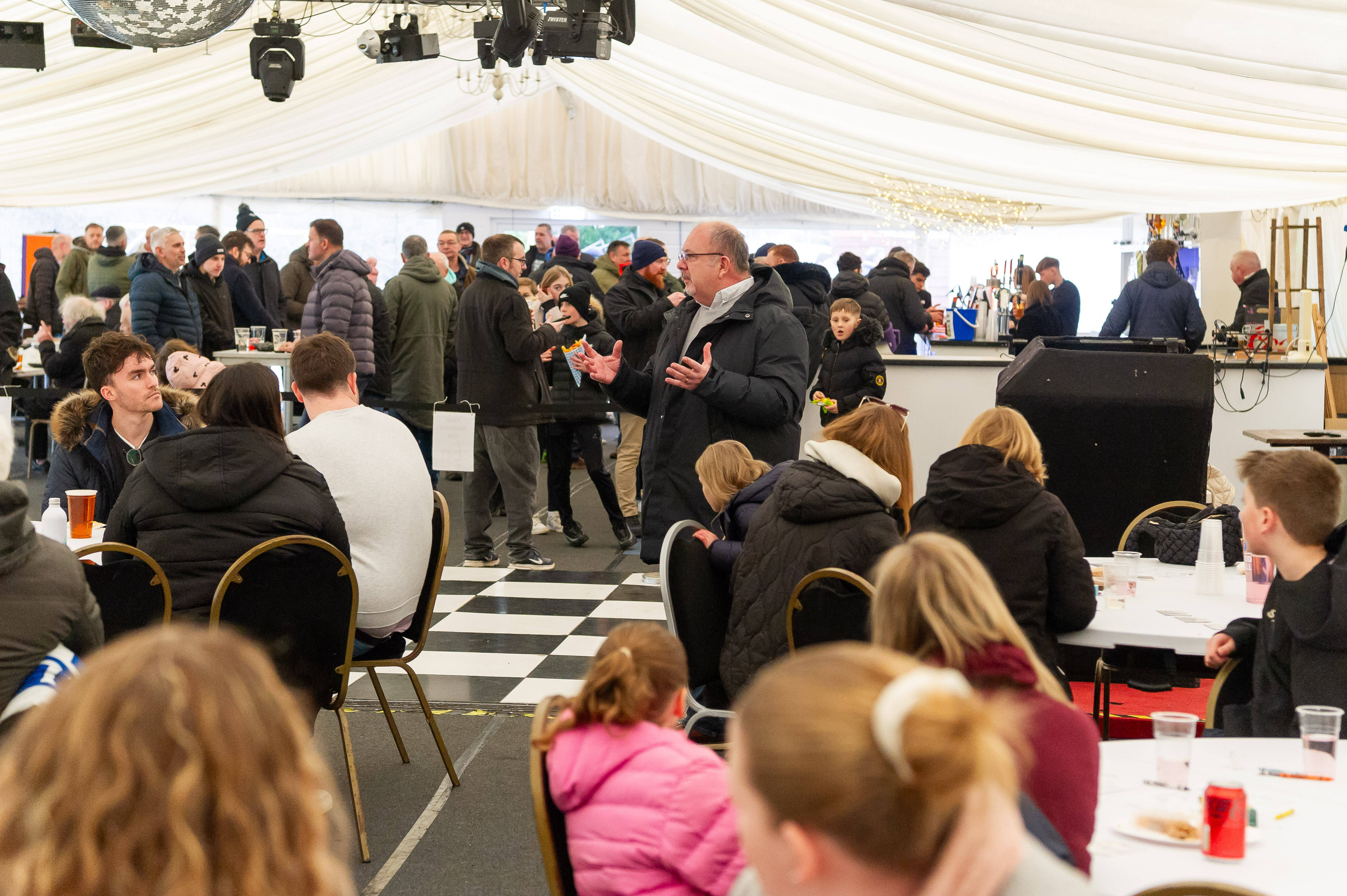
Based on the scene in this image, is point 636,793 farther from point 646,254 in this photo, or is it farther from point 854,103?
point 646,254

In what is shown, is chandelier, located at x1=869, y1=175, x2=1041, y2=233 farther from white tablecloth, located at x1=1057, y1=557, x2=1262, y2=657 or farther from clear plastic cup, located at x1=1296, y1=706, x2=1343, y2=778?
clear plastic cup, located at x1=1296, y1=706, x2=1343, y2=778

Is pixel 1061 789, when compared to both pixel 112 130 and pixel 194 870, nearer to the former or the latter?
pixel 194 870

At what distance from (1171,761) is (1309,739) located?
0.86 ft

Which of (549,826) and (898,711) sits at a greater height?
(898,711)

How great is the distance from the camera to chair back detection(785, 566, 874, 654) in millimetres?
2877

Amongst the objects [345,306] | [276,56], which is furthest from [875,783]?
[345,306]

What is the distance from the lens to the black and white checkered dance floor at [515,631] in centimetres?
469

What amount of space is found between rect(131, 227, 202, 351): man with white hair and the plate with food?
22.0 ft

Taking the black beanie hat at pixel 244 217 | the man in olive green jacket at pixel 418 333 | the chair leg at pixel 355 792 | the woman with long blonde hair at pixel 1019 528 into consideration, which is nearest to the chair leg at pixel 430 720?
the chair leg at pixel 355 792

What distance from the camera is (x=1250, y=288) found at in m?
8.88

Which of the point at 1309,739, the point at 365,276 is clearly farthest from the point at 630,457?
the point at 1309,739

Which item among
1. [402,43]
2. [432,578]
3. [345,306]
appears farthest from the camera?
[345,306]

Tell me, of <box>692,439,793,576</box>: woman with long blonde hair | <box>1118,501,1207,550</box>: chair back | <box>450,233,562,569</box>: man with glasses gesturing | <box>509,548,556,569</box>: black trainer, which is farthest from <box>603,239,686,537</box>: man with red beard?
<box>1118,501,1207,550</box>: chair back

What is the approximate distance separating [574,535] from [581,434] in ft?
1.93
